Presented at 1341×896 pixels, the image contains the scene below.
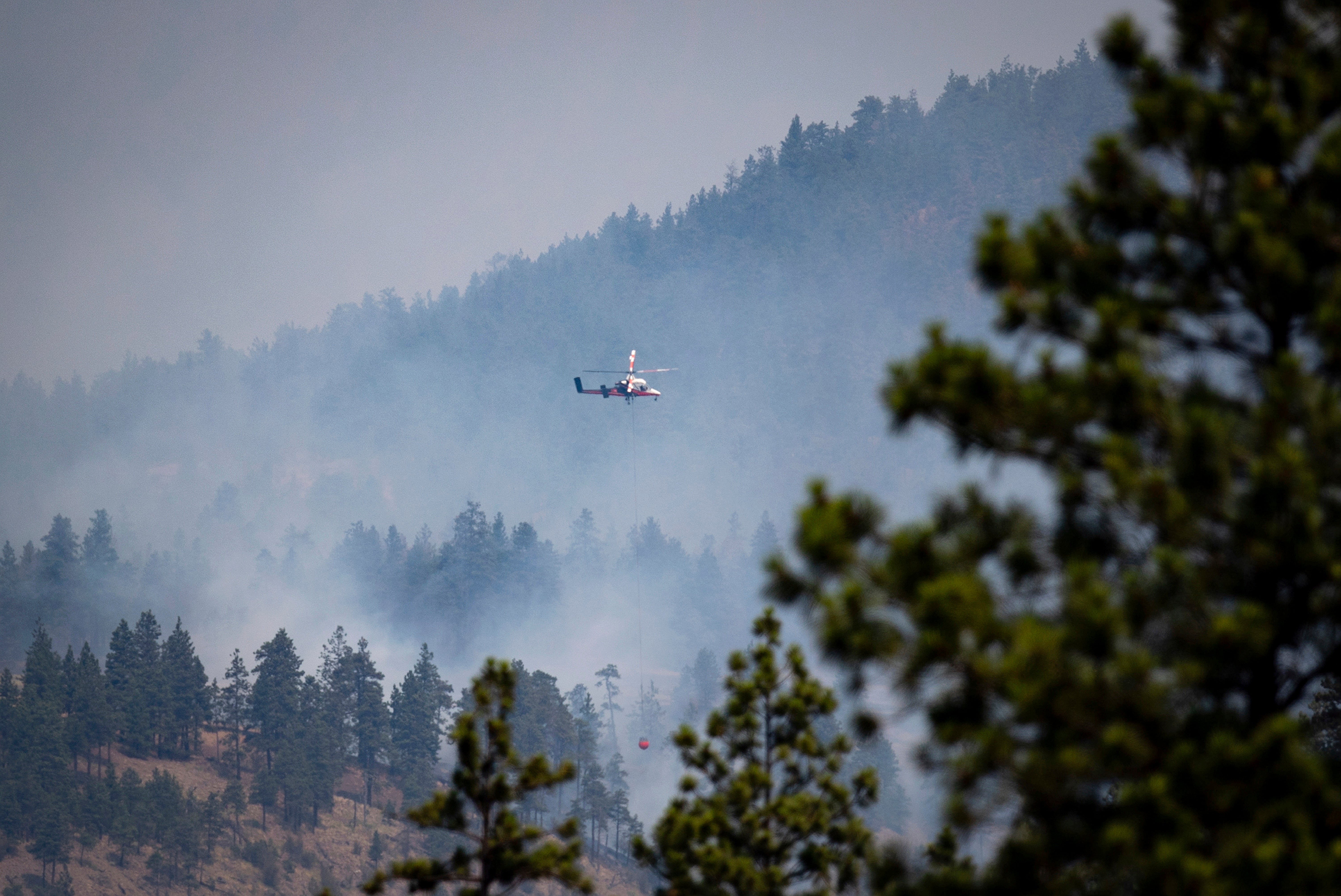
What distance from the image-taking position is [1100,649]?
25.4ft

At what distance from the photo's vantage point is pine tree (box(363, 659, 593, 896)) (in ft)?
42.8

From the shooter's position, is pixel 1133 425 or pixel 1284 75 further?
pixel 1284 75

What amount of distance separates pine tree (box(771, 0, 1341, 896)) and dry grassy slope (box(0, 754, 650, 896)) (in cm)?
7134

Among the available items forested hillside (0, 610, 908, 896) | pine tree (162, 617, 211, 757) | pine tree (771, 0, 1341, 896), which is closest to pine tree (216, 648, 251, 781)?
forested hillside (0, 610, 908, 896)

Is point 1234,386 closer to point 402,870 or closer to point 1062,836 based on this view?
point 1062,836

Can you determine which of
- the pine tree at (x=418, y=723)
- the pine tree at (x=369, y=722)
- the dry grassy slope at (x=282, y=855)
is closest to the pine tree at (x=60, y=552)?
the dry grassy slope at (x=282, y=855)

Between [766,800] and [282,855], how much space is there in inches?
3192

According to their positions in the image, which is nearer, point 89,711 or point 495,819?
point 495,819

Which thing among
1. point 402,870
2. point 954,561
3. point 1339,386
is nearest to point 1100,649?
point 954,561

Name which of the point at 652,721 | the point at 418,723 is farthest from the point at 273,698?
the point at 652,721

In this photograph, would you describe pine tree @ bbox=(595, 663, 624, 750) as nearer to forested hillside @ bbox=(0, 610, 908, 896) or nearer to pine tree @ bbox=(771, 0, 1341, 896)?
forested hillside @ bbox=(0, 610, 908, 896)

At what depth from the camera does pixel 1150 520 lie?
27.1 ft

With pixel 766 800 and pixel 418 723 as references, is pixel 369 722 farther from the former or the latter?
pixel 766 800

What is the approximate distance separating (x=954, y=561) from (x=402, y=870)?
842 cm
